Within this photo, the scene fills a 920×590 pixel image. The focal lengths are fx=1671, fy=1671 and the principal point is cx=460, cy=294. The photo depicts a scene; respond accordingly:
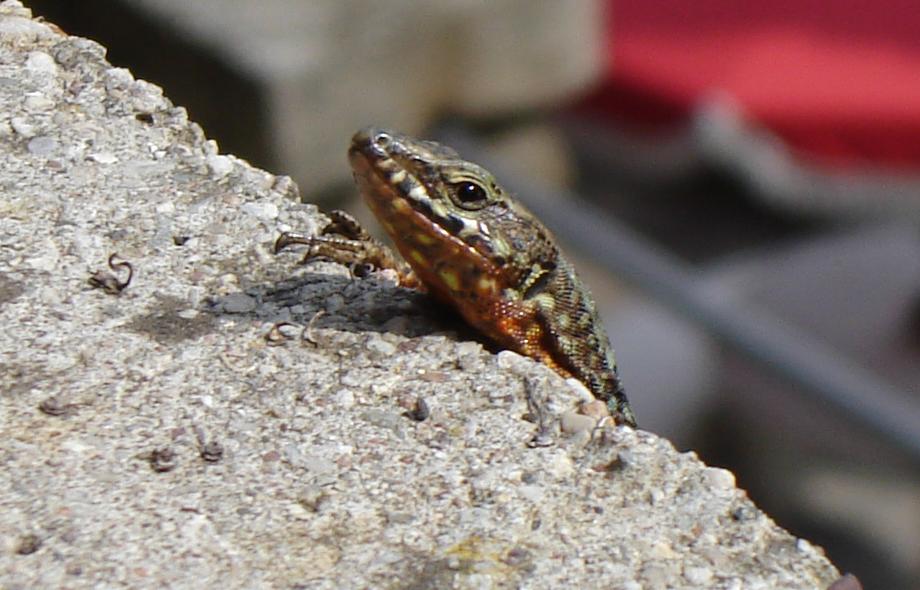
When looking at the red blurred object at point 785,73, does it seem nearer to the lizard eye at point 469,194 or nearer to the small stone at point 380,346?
the lizard eye at point 469,194

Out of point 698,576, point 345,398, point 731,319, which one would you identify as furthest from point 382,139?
point 731,319

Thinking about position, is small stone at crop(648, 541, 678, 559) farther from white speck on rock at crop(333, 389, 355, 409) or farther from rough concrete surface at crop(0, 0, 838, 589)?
white speck on rock at crop(333, 389, 355, 409)

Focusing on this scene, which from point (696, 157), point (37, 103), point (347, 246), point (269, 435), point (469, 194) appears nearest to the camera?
point (269, 435)

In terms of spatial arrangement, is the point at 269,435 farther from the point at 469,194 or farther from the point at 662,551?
the point at 469,194

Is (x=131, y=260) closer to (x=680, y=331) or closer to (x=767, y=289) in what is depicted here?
(x=680, y=331)

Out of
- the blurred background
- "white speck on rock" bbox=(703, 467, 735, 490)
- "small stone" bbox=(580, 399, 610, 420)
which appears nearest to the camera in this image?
"white speck on rock" bbox=(703, 467, 735, 490)

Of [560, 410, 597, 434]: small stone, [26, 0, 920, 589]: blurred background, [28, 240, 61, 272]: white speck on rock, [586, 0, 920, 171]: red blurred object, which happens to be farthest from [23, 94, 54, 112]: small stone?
[586, 0, 920, 171]: red blurred object

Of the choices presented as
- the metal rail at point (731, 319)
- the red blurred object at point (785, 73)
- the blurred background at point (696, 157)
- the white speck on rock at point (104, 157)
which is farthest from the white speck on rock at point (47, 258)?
the red blurred object at point (785, 73)

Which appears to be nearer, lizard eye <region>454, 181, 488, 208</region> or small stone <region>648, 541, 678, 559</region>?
small stone <region>648, 541, 678, 559</region>

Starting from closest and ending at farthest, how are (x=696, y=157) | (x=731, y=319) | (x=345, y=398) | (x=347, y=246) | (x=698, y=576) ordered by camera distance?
(x=698, y=576), (x=345, y=398), (x=347, y=246), (x=731, y=319), (x=696, y=157)
